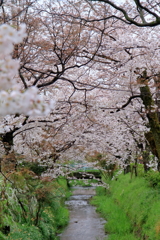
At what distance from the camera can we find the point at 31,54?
538 cm

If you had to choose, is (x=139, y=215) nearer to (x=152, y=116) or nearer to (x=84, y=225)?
(x=84, y=225)

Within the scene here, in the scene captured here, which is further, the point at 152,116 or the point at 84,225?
→ the point at 84,225

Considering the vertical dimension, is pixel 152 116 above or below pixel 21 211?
above

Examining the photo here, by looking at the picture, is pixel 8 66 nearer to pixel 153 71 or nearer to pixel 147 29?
pixel 153 71

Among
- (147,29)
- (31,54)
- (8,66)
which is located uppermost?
(147,29)

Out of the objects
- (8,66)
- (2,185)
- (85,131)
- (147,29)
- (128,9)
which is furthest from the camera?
(85,131)

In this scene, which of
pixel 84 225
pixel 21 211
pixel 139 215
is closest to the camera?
pixel 21 211

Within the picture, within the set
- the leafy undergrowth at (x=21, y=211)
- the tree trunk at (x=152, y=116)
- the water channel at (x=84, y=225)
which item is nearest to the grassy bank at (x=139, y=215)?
the water channel at (x=84, y=225)

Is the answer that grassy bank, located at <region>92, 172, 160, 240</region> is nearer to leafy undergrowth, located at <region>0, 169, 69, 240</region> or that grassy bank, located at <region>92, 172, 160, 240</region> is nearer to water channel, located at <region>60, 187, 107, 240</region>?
water channel, located at <region>60, 187, 107, 240</region>

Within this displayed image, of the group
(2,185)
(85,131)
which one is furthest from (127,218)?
(2,185)

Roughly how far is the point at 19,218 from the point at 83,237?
3026 millimetres

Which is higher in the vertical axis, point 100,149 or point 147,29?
point 147,29

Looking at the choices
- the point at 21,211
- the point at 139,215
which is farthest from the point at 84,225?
the point at 21,211

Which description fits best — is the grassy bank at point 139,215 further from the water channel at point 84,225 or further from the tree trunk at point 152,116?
the tree trunk at point 152,116
